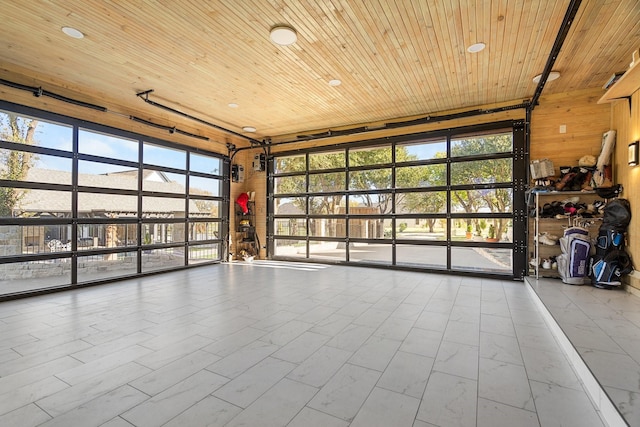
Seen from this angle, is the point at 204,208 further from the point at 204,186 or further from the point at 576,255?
the point at 576,255

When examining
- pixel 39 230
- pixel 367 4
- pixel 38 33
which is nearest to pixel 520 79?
pixel 367 4

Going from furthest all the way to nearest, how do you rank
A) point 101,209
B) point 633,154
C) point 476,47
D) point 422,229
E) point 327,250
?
A: point 327,250
point 422,229
point 101,209
point 633,154
point 476,47

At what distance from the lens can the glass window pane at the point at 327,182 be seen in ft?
24.1

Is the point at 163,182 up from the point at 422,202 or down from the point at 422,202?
up

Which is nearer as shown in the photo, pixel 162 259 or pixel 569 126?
→ pixel 569 126

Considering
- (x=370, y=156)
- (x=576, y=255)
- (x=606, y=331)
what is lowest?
(x=606, y=331)

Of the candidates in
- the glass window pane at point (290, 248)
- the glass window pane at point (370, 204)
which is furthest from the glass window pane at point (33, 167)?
the glass window pane at point (370, 204)

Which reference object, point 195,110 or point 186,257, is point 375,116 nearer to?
point 195,110

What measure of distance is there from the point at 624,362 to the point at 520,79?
159 inches

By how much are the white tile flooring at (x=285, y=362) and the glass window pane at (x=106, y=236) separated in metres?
1.07

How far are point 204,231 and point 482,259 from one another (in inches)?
240

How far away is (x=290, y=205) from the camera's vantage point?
8008 millimetres

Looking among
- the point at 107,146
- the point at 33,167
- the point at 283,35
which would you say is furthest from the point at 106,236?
the point at 283,35

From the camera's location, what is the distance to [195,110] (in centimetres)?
604
